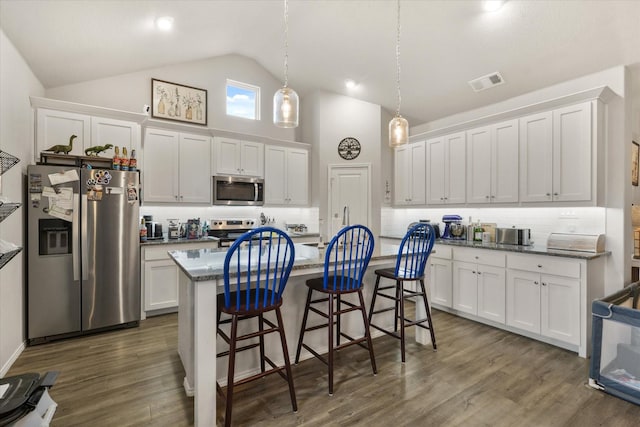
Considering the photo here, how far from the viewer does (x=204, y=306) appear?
1927 mm

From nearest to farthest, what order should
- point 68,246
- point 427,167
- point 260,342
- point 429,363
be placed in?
1. point 260,342
2. point 429,363
3. point 68,246
4. point 427,167

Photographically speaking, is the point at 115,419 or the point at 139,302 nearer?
the point at 115,419

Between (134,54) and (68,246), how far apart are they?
236 centimetres

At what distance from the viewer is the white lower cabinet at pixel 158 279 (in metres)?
3.83

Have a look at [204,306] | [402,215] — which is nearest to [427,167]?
[402,215]

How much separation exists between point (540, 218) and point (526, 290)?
1.06m

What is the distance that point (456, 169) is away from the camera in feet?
14.8

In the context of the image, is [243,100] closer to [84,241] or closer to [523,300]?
[84,241]

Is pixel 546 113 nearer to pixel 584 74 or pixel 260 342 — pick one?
pixel 584 74

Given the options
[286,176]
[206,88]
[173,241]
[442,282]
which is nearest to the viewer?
[173,241]

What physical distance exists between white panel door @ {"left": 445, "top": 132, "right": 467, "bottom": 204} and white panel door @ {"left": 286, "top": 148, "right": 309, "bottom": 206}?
2249 millimetres

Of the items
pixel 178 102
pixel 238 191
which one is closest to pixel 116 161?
pixel 178 102

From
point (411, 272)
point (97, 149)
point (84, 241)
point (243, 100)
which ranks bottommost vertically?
point (411, 272)

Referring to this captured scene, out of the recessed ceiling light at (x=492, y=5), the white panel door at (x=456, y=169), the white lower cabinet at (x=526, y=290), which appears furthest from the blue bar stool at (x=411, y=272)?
the recessed ceiling light at (x=492, y=5)
